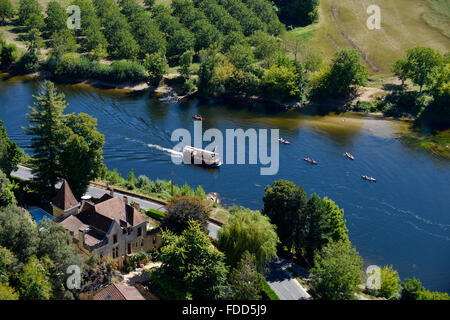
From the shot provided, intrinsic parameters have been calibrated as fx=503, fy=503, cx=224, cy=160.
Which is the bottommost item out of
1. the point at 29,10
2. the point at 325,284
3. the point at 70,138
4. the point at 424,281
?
the point at 424,281

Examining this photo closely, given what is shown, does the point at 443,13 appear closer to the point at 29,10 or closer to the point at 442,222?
the point at 442,222

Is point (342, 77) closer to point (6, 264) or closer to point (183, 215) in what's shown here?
point (183, 215)

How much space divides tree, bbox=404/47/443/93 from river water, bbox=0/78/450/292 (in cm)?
1574

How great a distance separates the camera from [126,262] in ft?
227

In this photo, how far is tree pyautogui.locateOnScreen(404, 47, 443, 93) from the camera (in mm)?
138500

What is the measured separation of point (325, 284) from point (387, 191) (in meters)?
41.7

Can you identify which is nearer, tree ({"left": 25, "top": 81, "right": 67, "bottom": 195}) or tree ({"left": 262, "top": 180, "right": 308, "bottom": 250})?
tree ({"left": 262, "top": 180, "right": 308, "bottom": 250})

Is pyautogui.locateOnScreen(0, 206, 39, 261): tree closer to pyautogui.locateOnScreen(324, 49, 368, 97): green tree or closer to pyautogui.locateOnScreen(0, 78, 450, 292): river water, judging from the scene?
pyautogui.locateOnScreen(0, 78, 450, 292): river water

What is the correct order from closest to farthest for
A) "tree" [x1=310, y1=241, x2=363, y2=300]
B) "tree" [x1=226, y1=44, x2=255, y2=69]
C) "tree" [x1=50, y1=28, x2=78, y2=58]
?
"tree" [x1=310, y1=241, x2=363, y2=300]
"tree" [x1=226, y1=44, x2=255, y2=69]
"tree" [x1=50, y1=28, x2=78, y2=58]

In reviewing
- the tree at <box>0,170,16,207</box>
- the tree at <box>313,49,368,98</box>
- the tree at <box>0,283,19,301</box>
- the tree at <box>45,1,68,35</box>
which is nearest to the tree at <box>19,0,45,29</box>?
the tree at <box>45,1,68,35</box>

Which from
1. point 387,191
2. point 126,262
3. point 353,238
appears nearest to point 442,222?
point 387,191

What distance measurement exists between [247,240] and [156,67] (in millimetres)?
95407

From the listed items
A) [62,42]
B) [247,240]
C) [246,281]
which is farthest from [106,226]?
[62,42]

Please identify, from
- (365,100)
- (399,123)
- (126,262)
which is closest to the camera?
(126,262)
